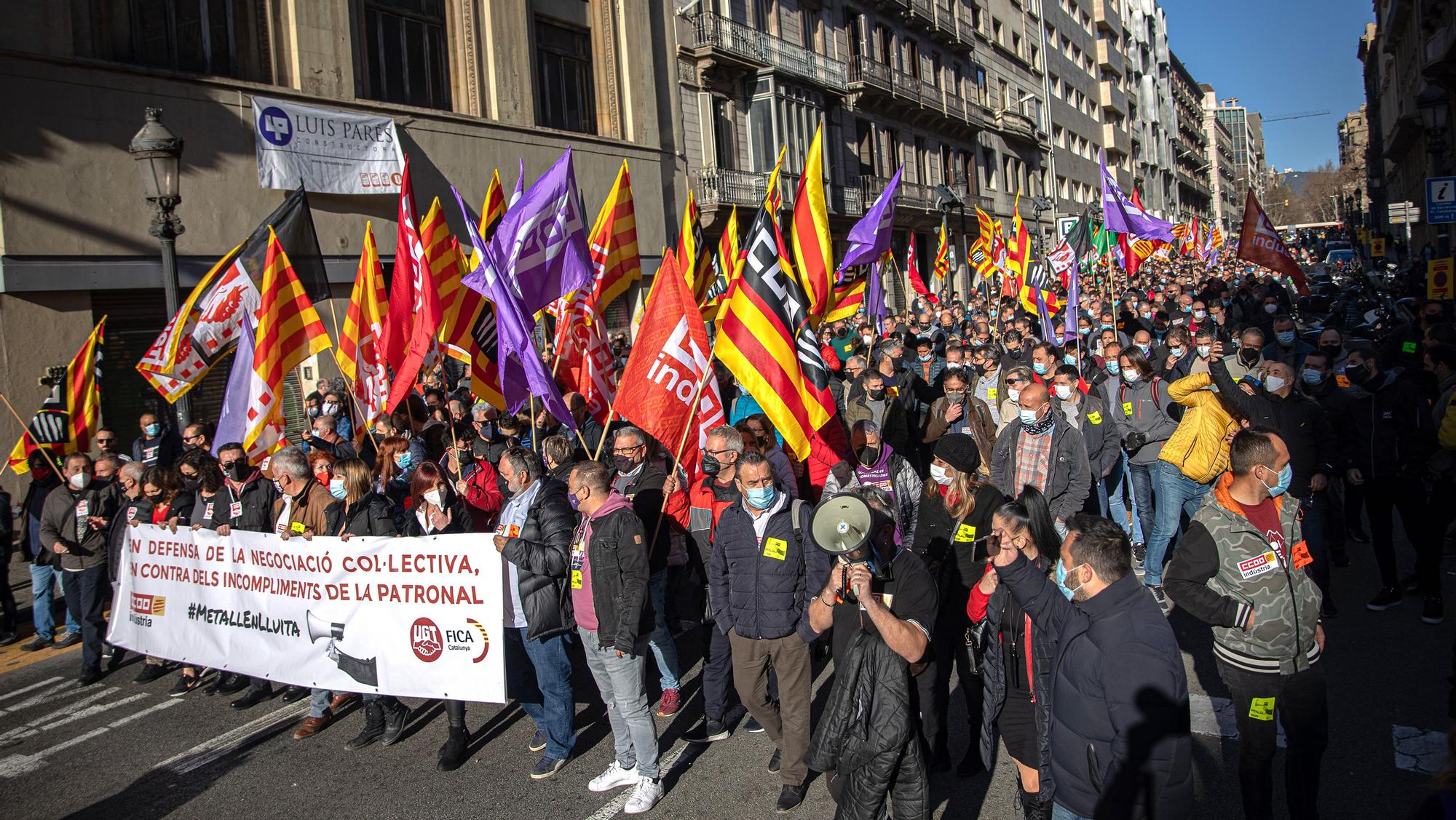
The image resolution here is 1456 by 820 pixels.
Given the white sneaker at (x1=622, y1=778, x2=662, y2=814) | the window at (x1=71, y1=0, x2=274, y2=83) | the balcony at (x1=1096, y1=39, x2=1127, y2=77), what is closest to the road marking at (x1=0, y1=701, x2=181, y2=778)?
the white sneaker at (x1=622, y1=778, x2=662, y2=814)

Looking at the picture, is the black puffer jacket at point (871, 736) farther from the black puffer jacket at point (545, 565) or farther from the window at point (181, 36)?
the window at point (181, 36)

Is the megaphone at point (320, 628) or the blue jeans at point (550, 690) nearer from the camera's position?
the blue jeans at point (550, 690)

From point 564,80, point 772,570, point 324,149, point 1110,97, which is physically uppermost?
point 1110,97

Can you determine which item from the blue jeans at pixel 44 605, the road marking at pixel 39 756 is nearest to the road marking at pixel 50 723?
the road marking at pixel 39 756

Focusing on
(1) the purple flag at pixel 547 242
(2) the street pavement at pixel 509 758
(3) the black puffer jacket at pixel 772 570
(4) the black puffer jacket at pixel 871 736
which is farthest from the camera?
(1) the purple flag at pixel 547 242

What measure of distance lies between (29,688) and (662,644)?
16.6ft

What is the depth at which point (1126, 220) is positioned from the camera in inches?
693

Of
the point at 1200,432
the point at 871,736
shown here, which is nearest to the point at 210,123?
the point at 1200,432

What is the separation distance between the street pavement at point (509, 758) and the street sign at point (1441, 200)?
908 centimetres

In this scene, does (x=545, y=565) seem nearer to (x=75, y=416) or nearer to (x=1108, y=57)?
(x=75, y=416)

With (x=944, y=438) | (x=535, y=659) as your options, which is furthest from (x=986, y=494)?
(x=535, y=659)

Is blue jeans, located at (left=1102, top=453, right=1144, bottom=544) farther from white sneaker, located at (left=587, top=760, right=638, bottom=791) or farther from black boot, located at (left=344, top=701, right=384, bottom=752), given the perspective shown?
black boot, located at (left=344, top=701, right=384, bottom=752)

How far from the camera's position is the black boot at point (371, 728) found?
5984 mm

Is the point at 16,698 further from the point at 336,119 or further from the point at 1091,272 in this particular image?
the point at 1091,272
